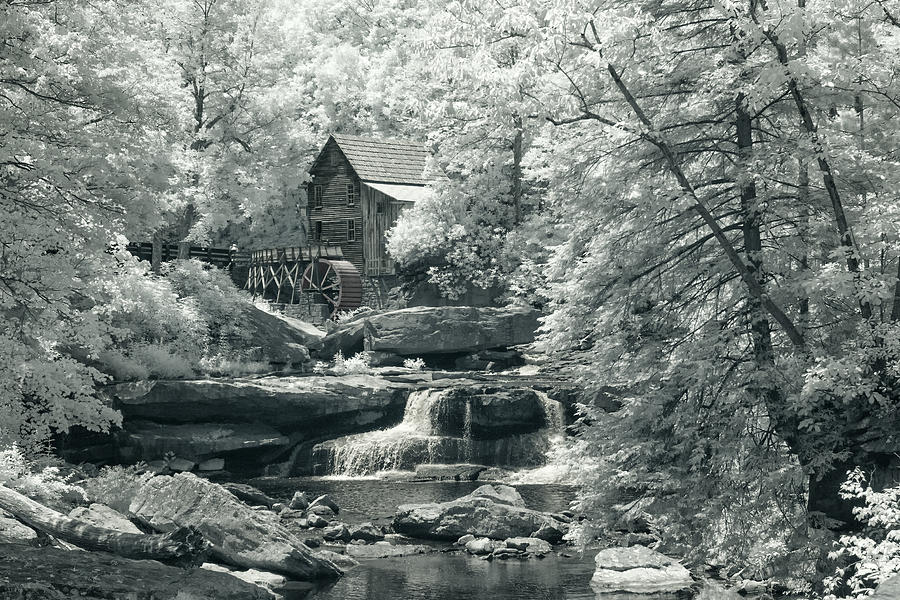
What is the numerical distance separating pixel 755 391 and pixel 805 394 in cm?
134

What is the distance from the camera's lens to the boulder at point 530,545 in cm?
1593

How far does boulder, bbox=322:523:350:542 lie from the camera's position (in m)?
17.0

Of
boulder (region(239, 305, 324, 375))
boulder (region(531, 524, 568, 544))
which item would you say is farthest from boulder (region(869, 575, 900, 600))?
boulder (region(239, 305, 324, 375))

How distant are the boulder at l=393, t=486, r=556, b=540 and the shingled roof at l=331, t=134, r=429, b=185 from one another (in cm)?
2893

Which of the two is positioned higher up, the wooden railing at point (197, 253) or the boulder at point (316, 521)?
the wooden railing at point (197, 253)

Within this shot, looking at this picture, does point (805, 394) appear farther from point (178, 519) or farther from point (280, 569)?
point (178, 519)

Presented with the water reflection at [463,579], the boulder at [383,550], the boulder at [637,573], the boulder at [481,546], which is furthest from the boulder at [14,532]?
the boulder at [637,573]

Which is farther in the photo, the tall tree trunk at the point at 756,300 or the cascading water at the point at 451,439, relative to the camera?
the cascading water at the point at 451,439

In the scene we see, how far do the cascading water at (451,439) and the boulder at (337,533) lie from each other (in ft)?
27.0

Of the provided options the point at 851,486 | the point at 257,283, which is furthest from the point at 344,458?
the point at 257,283

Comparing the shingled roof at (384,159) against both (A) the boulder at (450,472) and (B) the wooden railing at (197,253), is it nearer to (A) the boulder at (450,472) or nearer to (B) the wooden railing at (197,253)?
(B) the wooden railing at (197,253)

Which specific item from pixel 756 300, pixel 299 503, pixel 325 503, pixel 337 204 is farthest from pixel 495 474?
pixel 337 204

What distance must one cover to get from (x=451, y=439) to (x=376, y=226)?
66.7ft

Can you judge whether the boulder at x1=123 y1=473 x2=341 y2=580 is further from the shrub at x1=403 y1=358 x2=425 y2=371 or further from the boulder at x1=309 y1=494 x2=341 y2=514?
the shrub at x1=403 y1=358 x2=425 y2=371
